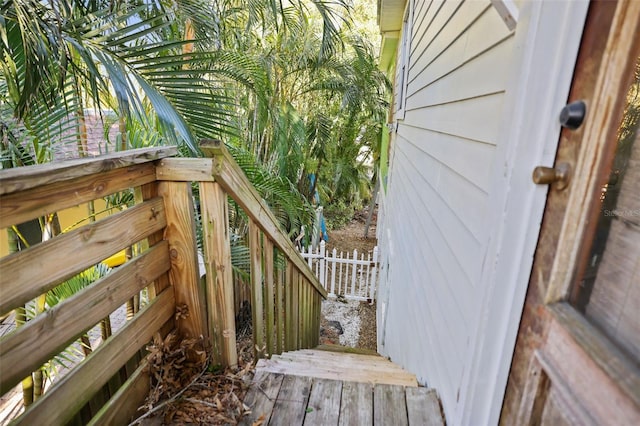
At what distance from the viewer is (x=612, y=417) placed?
0.61 metres

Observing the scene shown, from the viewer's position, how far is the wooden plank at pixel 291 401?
130 centimetres

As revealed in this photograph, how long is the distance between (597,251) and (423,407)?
992 mm

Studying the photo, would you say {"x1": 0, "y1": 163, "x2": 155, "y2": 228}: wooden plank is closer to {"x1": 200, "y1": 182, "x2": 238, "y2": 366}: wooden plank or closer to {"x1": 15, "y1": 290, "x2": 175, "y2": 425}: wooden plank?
{"x1": 200, "y1": 182, "x2": 238, "y2": 366}: wooden plank

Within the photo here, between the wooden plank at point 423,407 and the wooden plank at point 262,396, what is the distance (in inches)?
21.4

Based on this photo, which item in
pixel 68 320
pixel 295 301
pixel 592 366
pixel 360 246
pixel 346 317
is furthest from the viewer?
pixel 360 246

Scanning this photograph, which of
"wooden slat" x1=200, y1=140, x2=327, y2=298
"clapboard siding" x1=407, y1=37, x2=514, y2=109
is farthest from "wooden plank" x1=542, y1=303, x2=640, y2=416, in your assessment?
"wooden slat" x1=200, y1=140, x2=327, y2=298

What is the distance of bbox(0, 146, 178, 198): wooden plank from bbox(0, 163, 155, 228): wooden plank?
22 mm

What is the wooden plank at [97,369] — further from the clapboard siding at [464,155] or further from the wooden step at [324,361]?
the clapboard siding at [464,155]

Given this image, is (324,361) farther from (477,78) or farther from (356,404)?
(477,78)

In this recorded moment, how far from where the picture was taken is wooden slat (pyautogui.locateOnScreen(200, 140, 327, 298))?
1.19m

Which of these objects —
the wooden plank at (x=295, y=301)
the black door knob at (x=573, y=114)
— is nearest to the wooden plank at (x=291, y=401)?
the wooden plank at (x=295, y=301)

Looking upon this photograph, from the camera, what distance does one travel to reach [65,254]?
87 cm

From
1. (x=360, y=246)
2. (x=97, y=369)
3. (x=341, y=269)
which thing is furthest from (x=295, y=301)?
(x=360, y=246)

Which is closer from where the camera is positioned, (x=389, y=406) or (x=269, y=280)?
(x=389, y=406)
